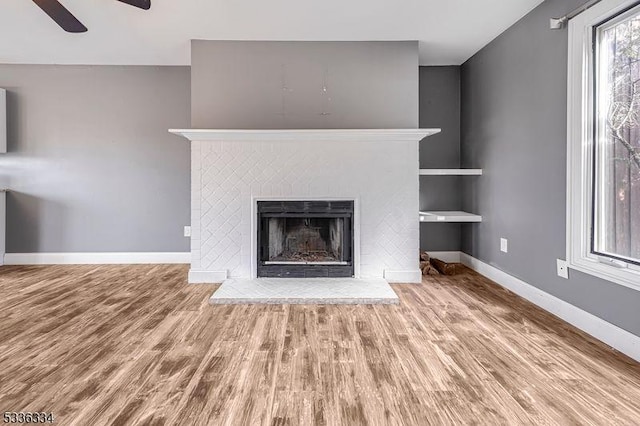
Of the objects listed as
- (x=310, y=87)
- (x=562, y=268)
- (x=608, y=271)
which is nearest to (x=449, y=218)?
(x=562, y=268)

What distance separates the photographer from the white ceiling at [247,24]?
2.73 meters

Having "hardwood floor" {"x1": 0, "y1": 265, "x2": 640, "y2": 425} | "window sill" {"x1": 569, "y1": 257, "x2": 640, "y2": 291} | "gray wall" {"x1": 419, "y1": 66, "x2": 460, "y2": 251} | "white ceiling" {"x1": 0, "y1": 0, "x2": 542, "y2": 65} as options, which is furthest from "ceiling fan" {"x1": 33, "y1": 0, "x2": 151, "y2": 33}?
"window sill" {"x1": 569, "y1": 257, "x2": 640, "y2": 291}

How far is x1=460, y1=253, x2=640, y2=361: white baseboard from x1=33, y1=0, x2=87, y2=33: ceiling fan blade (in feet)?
12.1

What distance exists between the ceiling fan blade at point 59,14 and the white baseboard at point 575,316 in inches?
145

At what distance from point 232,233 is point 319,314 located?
1.24 m

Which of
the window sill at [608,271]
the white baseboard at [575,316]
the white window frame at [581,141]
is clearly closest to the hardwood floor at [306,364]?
the white baseboard at [575,316]

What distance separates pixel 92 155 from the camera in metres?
4.11

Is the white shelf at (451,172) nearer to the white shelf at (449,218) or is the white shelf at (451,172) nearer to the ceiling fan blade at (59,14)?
the white shelf at (449,218)

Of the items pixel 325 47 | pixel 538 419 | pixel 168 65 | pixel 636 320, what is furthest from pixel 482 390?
pixel 168 65

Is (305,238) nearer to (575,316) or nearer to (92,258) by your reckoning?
(575,316)

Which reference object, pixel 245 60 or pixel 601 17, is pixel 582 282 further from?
pixel 245 60

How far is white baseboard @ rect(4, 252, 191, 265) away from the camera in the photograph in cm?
411

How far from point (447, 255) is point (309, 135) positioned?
85.0 inches

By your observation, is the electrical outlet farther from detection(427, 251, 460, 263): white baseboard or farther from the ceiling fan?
the ceiling fan
